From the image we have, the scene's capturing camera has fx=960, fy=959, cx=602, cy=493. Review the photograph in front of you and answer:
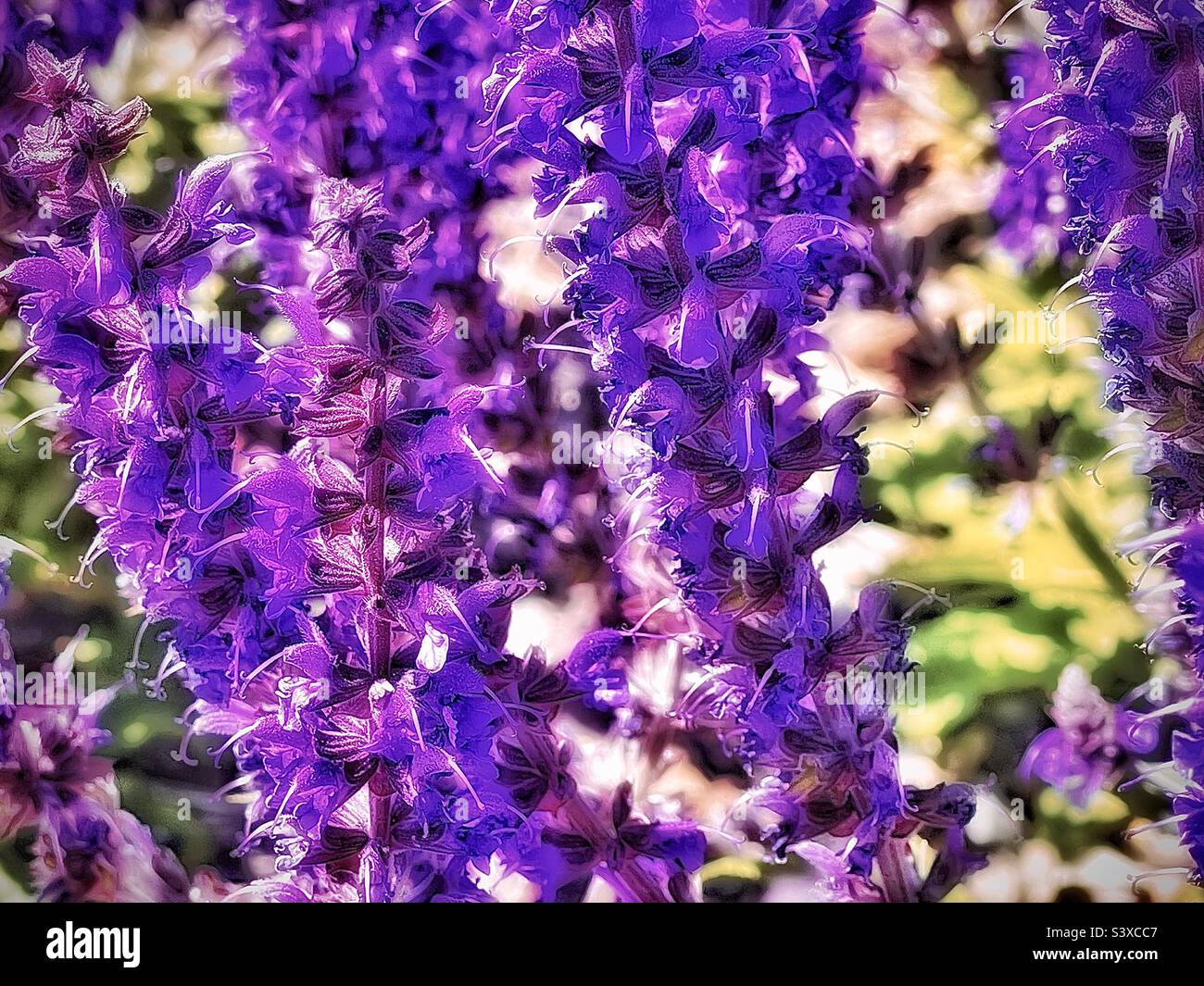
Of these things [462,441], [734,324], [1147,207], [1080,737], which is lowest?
[1080,737]

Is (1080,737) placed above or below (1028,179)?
below

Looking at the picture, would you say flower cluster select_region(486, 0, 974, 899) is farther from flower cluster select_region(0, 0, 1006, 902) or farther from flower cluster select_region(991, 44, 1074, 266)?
flower cluster select_region(991, 44, 1074, 266)

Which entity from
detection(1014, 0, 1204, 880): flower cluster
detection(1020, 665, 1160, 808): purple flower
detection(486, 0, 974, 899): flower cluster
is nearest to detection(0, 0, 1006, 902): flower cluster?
detection(486, 0, 974, 899): flower cluster

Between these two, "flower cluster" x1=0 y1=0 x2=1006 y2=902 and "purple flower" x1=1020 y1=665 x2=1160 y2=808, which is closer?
"flower cluster" x1=0 y1=0 x2=1006 y2=902

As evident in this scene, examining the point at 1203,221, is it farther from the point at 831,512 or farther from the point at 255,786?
the point at 255,786

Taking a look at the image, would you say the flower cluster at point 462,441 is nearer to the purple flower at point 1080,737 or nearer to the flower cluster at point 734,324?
the flower cluster at point 734,324

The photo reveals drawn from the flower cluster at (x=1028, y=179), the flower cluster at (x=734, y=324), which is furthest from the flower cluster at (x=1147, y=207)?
the flower cluster at (x=734, y=324)

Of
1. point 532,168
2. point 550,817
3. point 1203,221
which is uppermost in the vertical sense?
point 532,168

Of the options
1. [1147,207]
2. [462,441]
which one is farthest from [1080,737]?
[462,441]

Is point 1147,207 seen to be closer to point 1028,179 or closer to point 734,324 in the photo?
point 1028,179

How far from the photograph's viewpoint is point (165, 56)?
1410 mm

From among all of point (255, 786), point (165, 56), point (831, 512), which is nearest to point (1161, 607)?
point (831, 512)

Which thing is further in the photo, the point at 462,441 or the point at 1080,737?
the point at 1080,737
